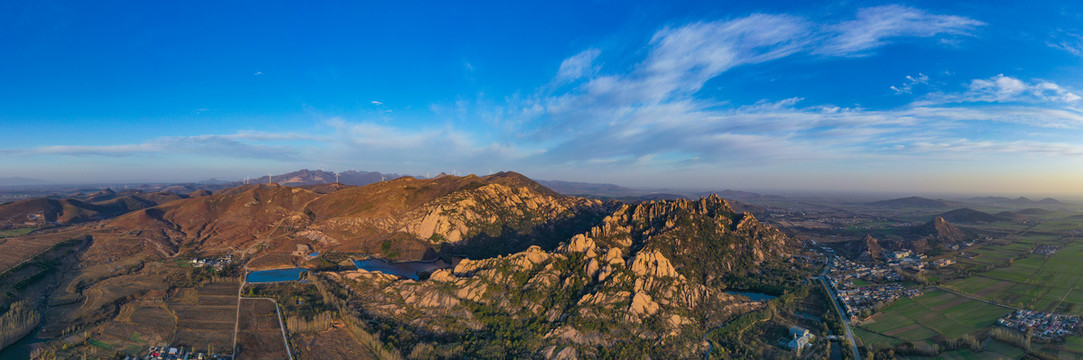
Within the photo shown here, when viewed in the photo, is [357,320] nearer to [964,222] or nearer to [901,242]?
[901,242]

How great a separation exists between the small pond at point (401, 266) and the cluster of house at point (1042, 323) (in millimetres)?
94398

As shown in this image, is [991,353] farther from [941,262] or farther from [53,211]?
[53,211]

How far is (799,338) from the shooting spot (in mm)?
50094

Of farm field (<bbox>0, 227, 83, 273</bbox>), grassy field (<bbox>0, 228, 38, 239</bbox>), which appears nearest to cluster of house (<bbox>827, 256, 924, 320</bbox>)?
farm field (<bbox>0, 227, 83, 273</bbox>)

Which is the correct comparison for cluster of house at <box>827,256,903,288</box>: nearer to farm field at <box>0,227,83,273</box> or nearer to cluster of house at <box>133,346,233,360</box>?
cluster of house at <box>133,346,233,360</box>

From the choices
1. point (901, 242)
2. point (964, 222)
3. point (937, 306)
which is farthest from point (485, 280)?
point (964, 222)

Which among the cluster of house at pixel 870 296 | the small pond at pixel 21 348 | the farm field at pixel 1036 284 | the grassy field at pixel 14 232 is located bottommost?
the small pond at pixel 21 348

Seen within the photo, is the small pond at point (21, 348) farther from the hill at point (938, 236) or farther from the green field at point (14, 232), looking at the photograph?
the hill at point (938, 236)

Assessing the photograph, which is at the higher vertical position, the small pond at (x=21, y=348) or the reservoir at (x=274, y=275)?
the reservoir at (x=274, y=275)

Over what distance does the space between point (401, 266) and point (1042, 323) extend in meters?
111

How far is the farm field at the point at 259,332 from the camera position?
171 ft

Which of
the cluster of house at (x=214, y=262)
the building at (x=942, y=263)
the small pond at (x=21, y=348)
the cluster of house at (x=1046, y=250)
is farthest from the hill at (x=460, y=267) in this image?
the cluster of house at (x=1046, y=250)

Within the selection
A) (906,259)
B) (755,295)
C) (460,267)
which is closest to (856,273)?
(906,259)

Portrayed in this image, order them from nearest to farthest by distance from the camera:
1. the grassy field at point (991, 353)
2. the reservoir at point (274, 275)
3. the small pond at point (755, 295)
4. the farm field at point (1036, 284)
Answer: the grassy field at point (991, 353) → the farm field at point (1036, 284) → the small pond at point (755, 295) → the reservoir at point (274, 275)
